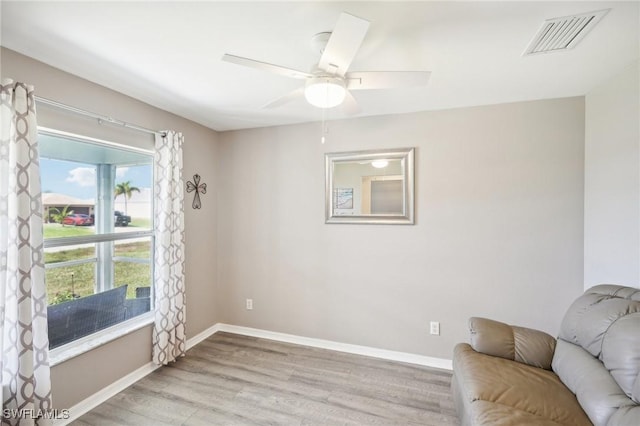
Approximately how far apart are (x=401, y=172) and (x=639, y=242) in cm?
173

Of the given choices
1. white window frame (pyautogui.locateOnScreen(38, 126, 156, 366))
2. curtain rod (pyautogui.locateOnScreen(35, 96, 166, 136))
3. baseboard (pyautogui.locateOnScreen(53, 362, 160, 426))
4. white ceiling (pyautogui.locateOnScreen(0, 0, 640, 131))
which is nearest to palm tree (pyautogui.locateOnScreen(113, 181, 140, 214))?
white window frame (pyautogui.locateOnScreen(38, 126, 156, 366))

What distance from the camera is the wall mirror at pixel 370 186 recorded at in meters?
2.88

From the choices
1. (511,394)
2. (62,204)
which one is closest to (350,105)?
(511,394)

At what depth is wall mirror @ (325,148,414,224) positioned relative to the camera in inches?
113

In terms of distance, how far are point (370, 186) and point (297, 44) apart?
1.62 meters

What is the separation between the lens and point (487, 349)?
1.98 meters

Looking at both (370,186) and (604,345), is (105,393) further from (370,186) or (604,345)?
(604,345)

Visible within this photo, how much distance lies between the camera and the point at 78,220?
7.25ft

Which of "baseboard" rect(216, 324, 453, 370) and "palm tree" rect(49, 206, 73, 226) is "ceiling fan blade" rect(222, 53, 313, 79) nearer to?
"palm tree" rect(49, 206, 73, 226)

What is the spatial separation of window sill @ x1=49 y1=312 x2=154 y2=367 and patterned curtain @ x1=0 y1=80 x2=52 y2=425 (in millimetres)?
285

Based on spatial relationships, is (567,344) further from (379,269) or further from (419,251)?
(379,269)

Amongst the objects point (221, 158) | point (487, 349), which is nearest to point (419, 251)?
point (487, 349)

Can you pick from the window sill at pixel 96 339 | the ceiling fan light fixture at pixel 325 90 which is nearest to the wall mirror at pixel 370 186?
the ceiling fan light fixture at pixel 325 90

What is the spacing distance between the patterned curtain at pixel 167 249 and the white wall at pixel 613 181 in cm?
360
